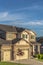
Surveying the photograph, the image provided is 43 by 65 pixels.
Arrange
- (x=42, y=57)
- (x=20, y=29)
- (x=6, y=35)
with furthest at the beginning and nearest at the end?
(x=20, y=29) < (x=6, y=35) < (x=42, y=57)

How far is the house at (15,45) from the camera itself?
184ft

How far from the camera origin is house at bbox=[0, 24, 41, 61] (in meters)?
56.0

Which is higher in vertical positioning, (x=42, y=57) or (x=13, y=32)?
(x=13, y=32)

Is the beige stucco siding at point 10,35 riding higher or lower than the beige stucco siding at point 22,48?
higher

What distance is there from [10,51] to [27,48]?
6167 millimetres

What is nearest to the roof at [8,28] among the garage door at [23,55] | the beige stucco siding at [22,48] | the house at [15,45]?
the house at [15,45]

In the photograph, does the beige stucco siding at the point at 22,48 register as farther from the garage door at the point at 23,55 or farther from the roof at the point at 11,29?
the roof at the point at 11,29

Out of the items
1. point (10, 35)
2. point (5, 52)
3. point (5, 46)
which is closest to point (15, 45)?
point (5, 52)

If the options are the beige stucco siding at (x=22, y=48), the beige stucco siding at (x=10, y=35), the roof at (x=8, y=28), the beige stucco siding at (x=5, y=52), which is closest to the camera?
the beige stucco siding at (x=5, y=52)

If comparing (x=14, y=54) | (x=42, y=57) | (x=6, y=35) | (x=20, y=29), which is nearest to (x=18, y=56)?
(x=14, y=54)

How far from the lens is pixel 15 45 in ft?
190

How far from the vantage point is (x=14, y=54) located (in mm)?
57688

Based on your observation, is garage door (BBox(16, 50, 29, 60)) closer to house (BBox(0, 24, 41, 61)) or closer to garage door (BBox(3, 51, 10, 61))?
house (BBox(0, 24, 41, 61))

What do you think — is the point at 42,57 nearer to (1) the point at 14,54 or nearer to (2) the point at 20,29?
(1) the point at 14,54
